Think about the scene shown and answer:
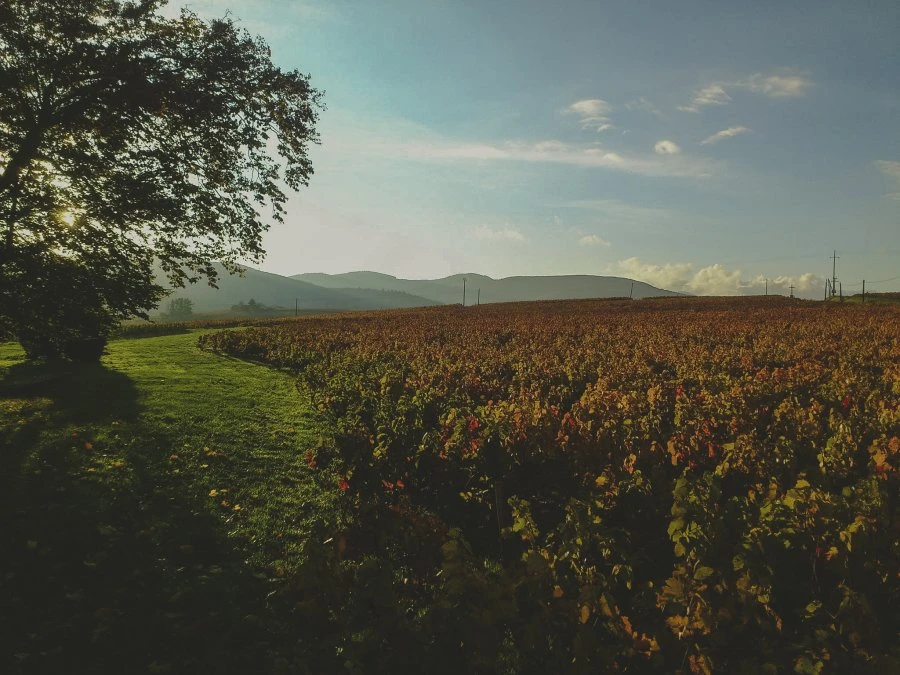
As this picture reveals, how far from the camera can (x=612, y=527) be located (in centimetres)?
581

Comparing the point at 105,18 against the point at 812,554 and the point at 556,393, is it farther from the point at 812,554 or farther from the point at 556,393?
the point at 812,554

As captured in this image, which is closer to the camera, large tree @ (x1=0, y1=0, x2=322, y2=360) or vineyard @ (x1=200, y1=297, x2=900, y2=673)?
vineyard @ (x1=200, y1=297, x2=900, y2=673)

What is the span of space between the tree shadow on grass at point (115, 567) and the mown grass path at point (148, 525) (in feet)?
0.06

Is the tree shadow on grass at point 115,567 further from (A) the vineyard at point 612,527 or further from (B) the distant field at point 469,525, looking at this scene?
(A) the vineyard at point 612,527

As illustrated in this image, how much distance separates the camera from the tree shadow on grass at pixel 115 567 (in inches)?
202

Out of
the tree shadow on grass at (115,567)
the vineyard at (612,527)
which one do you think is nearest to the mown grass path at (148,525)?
the tree shadow on grass at (115,567)

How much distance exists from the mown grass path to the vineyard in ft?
2.62

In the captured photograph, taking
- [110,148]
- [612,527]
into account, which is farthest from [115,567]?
[110,148]


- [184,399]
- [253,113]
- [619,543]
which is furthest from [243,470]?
[253,113]

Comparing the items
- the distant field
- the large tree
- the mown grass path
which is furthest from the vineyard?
Answer: the large tree

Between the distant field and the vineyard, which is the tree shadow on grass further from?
the vineyard

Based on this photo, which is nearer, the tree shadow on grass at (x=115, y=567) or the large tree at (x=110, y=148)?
the tree shadow on grass at (x=115, y=567)

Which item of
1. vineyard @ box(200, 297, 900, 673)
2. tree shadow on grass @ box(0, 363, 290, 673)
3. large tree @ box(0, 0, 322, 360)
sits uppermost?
large tree @ box(0, 0, 322, 360)

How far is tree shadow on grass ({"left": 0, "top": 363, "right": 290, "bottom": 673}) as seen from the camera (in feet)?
16.9
